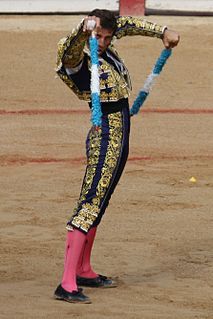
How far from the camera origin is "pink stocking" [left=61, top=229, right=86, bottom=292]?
6.83m

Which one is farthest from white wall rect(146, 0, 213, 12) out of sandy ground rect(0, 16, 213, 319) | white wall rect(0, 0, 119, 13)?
white wall rect(0, 0, 119, 13)

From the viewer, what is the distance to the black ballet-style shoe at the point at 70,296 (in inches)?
268

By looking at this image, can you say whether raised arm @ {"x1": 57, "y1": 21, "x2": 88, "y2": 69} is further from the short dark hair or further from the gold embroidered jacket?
the short dark hair

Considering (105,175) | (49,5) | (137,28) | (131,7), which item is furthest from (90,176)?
(49,5)

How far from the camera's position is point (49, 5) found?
1636 cm

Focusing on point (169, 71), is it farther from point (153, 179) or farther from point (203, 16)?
point (153, 179)

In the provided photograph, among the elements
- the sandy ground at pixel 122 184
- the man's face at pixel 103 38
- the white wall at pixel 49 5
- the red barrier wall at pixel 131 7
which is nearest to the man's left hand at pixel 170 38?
the man's face at pixel 103 38

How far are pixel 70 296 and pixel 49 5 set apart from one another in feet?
32.5

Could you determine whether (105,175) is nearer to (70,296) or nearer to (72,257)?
(72,257)

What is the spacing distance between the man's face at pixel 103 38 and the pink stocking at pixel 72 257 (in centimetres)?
94

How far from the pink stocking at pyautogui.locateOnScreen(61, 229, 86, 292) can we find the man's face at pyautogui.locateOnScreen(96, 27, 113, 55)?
0.94 metres

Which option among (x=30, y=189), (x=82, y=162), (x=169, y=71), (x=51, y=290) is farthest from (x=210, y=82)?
(x=51, y=290)

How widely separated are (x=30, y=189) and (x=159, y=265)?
91.9 inches

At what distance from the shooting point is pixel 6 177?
10320mm
